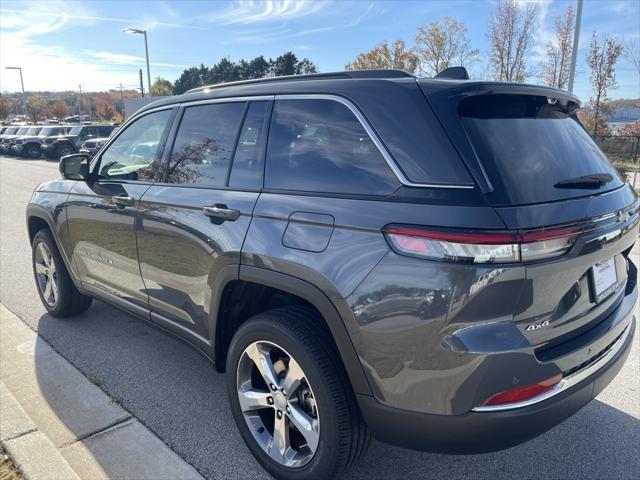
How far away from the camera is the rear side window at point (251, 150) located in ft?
8.70

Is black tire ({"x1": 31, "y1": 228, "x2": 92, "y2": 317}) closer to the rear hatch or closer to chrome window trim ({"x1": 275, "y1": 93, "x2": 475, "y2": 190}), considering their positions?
chrome window trim ({"x1": 275, "y1": 93, "x2": 475, "y2": 190})

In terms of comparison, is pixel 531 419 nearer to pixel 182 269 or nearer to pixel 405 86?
pixel 405 86

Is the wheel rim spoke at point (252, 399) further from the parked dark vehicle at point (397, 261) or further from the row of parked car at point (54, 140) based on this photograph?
the row of parked car at point (54, 140)

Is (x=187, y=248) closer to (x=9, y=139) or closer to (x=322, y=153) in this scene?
(x=322, y=153)

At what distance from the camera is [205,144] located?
9.93ft

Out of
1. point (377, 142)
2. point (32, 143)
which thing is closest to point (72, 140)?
point (32, 143)

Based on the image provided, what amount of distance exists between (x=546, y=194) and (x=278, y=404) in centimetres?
156

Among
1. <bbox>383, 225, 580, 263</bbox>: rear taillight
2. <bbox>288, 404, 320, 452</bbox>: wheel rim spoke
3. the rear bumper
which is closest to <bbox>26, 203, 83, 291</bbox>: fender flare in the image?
<bbox>288, 404, 320, 452</bbox>: wheel rim spoke

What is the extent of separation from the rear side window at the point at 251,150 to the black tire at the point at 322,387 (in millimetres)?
709

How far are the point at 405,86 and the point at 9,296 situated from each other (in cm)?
496

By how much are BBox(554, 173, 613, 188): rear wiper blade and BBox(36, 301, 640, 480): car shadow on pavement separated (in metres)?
1.47

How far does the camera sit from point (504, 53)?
20.9 meters

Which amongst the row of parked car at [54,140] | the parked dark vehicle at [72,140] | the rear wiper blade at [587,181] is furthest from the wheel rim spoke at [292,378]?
the parked dark vehicle at [72,140]

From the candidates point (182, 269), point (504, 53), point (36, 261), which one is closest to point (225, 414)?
point (182, 269)
